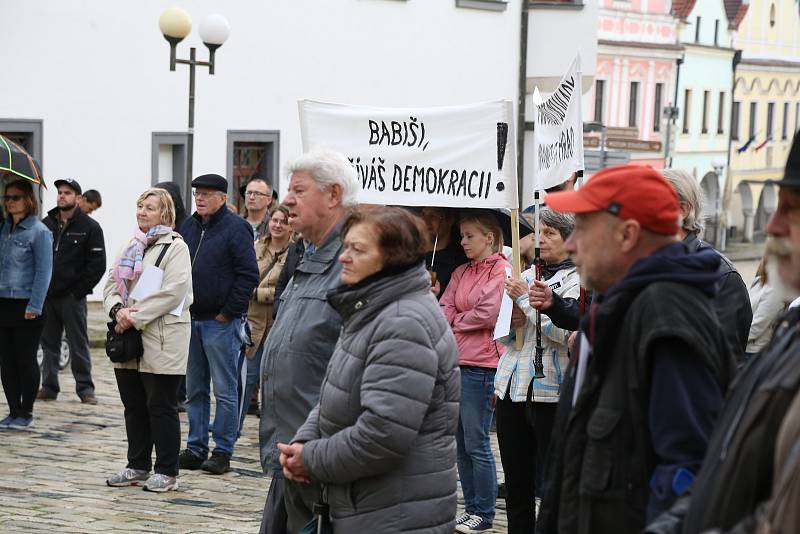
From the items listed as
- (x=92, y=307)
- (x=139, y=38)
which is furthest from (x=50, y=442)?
(x=139, y=38)

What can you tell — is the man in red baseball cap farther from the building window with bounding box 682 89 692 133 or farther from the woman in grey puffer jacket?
the building window with bounding box 682 89 692 133

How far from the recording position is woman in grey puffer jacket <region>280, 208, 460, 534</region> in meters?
4.88

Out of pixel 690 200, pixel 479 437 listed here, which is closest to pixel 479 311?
pixel 479 437

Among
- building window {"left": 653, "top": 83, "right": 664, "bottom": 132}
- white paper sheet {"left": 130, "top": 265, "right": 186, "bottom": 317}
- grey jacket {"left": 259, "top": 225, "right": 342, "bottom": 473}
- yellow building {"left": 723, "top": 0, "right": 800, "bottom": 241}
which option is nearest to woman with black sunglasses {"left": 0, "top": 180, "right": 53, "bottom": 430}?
white paper sheet {"left": 130, "top": 265, "right": 186, "bottom": 317}

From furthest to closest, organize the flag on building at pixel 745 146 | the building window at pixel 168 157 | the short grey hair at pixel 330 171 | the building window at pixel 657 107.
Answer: the flag on building at pixel 745 146, the building window at pixel 657 107, the building window at pixel 168 157, the short grey hair at pixel 330 171

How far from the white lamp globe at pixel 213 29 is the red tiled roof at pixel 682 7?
37.0 meters

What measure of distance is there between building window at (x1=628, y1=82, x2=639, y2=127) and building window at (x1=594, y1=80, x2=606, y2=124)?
2.02 metres

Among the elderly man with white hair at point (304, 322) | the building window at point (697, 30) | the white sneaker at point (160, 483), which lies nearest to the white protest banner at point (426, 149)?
the white sneaker at point (160, 483)

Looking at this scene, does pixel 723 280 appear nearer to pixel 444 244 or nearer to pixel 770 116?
pixel 444 244

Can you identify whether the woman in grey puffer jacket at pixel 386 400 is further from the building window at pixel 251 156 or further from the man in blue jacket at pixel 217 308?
the building window at pixel 251 156

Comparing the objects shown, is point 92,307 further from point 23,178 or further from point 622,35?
point 622,35

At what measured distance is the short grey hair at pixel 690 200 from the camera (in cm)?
660

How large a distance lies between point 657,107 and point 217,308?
43.8 m

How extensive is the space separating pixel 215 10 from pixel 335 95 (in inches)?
125
